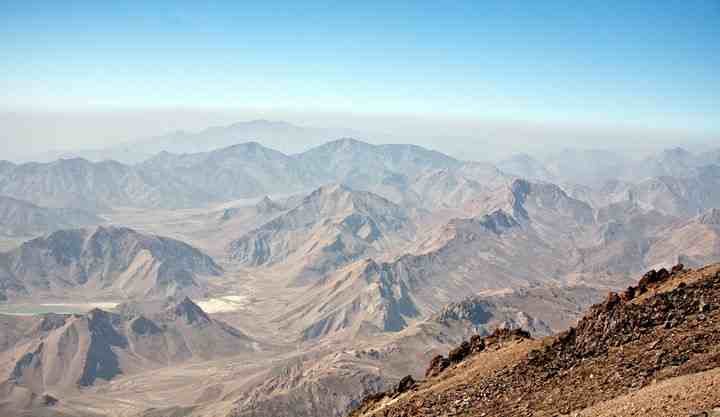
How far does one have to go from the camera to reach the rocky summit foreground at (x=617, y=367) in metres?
25.0

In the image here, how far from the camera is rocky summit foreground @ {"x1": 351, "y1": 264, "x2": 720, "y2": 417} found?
25.0 metres

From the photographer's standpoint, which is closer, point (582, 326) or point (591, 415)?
point (591, 415)

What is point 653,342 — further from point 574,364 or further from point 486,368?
point 486,368

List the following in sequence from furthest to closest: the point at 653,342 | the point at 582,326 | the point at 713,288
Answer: the point at 582,326 → the point at 713,288 → the point at 653,342

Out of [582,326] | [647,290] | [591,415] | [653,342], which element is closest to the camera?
[591,415]

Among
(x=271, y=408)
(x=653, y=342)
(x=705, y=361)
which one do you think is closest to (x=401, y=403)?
(x=653, y=342)

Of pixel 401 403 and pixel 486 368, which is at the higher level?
pixel 486 368

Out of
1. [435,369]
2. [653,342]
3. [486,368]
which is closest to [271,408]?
[435,369]

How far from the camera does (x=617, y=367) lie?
30234 millimetres

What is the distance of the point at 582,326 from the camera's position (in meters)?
37.3

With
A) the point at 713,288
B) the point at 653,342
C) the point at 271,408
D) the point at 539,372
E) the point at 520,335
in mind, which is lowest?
the point at 271,408

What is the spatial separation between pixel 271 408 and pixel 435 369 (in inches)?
5270

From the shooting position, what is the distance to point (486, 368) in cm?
3928

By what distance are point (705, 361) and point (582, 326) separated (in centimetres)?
1076
